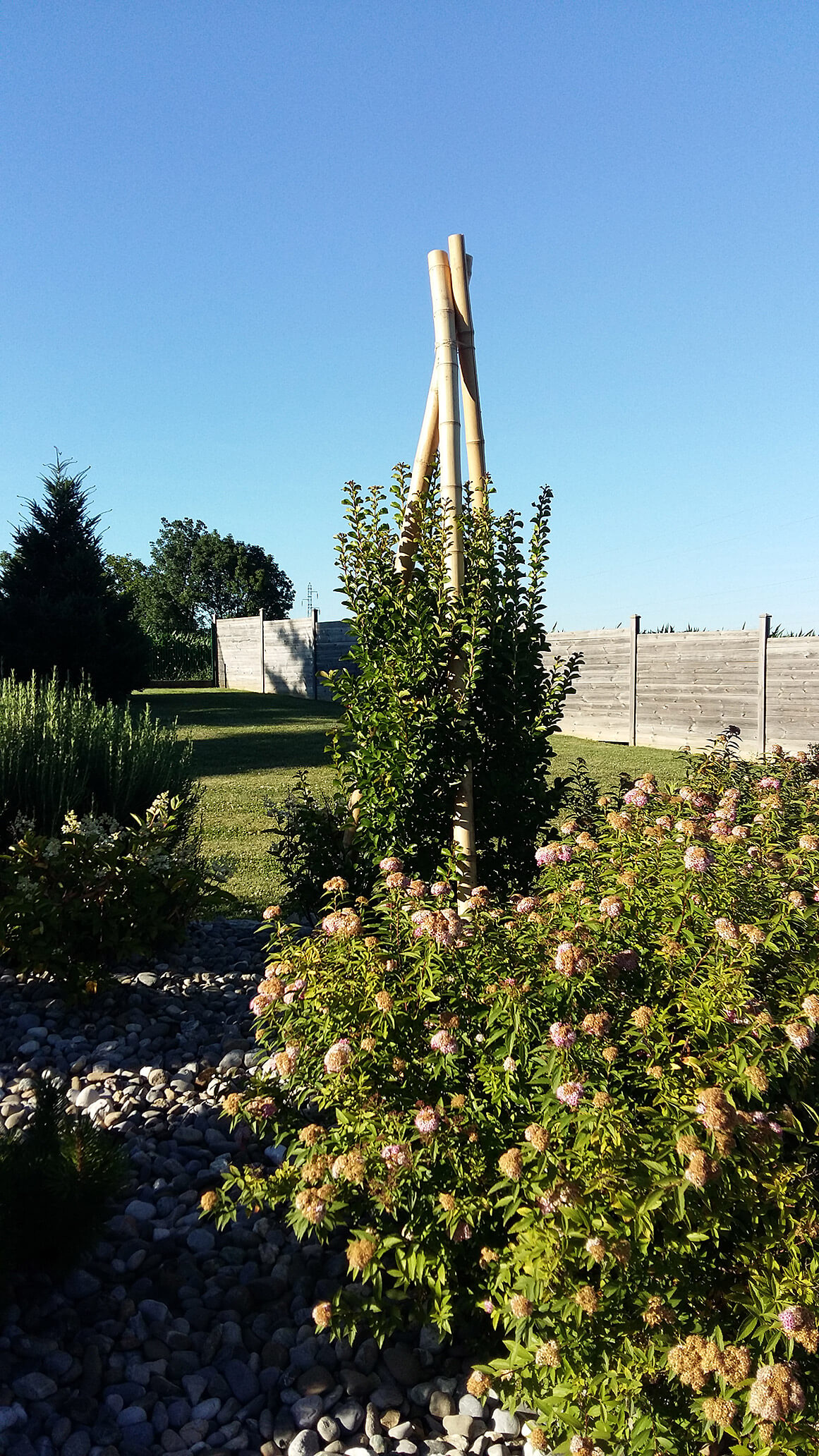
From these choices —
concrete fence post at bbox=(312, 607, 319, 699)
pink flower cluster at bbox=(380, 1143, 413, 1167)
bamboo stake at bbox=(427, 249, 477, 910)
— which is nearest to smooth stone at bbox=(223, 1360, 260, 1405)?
pink flower cluster at bbox=(380, 1143, 413, 1167)

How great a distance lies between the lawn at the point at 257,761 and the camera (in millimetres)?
7316

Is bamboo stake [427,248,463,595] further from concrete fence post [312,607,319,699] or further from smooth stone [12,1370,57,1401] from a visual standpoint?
concrete fence post [312,607,319,699]

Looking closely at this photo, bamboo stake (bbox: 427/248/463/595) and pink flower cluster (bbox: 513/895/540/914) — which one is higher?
bamboo stake (bbox: 427/248/463/595)

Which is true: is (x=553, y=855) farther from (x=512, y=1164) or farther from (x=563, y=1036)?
(x=512, y=1164)

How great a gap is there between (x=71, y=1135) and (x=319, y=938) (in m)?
0.78

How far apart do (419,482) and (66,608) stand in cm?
1347

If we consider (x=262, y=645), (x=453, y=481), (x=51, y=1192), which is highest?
(x=453, y=481)

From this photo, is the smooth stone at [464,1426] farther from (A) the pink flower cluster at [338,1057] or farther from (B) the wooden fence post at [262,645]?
(B) the wooden fence post at [262,645]

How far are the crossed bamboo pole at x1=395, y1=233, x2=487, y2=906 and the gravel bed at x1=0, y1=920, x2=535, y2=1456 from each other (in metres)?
1.74

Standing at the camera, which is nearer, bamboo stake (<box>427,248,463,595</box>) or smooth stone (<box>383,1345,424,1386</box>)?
smooth stone (<box>383,1345,424,1386</box>)

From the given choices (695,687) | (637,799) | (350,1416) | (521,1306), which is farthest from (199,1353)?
(695,687)

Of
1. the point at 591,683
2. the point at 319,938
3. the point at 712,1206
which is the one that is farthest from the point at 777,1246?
the point at 591,683

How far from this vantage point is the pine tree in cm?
1662

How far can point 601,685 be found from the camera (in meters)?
16.0
